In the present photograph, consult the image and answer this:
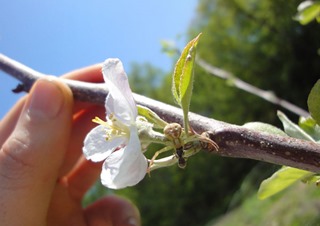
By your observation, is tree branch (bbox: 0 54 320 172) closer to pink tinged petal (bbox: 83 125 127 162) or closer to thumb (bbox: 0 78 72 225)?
pink tinged petal (bbox: 83 125 127 162)

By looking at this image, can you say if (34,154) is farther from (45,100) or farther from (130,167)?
(130,167)

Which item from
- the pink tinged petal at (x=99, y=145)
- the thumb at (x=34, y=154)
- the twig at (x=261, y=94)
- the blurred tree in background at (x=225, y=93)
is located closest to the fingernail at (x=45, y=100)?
the thumb at (x=34, y=154)

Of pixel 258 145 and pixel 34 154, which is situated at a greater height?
pixel 258 145

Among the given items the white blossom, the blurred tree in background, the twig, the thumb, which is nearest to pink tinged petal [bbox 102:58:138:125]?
the white blossom

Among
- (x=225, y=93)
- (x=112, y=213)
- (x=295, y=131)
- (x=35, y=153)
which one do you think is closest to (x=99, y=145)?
(x=295, y=131)

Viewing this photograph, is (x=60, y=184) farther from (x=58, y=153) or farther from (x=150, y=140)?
(x=150, y=140)

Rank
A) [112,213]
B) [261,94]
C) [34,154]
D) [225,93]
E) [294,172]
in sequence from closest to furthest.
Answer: [294,172], [34,154], [112,213], [261,94], [225,93]
